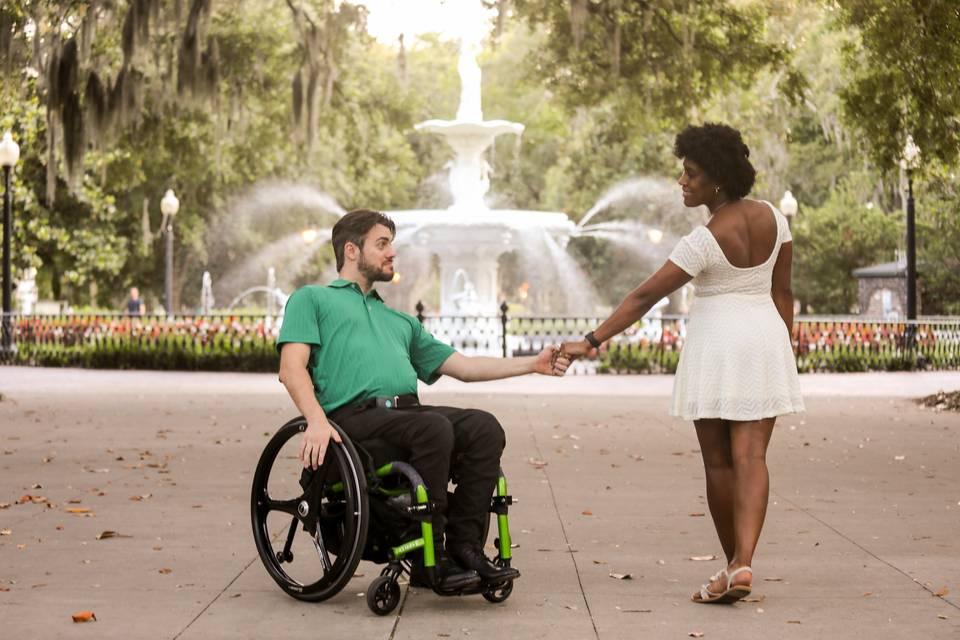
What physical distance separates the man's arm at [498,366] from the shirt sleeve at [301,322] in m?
0.58

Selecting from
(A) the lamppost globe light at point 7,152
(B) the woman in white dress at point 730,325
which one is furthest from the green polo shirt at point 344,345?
(A) the lamppost globe light at point 7,152

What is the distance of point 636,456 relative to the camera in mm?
11938

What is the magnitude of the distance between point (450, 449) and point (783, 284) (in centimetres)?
153

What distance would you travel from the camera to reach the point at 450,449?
5.57m

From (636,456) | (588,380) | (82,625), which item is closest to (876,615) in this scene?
(82,625)

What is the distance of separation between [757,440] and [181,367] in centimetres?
2307

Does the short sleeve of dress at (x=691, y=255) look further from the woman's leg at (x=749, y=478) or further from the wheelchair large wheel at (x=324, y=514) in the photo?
the wheelchair large wheel at (x=324, y=514)

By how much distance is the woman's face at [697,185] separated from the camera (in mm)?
6004

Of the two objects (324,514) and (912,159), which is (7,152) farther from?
(324,514)

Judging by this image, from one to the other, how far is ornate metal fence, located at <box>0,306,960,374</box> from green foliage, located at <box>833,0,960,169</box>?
1025 centimetres

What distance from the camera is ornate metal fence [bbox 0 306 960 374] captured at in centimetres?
2764

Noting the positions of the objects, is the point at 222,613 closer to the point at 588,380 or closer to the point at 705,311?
the point at 705,311

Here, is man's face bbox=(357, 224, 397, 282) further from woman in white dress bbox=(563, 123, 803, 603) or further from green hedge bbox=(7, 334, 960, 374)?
green hedge bbox=(7, 334, 960, 374)

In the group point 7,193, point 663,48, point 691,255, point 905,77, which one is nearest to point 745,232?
point 691,255
